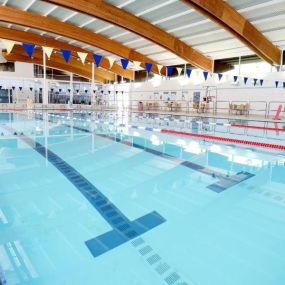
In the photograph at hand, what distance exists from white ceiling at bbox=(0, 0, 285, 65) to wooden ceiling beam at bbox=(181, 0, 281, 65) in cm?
18

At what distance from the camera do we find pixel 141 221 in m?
1.69

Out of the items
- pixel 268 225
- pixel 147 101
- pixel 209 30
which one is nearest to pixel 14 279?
pixel 268 225

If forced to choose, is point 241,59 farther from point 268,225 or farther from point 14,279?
point 14,279

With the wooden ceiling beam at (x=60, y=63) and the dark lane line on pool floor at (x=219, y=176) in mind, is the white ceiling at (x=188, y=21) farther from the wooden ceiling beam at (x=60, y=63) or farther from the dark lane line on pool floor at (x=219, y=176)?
the dark lane line on pool floor at (x=219, y=176)

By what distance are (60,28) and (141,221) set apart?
1083 centimetres

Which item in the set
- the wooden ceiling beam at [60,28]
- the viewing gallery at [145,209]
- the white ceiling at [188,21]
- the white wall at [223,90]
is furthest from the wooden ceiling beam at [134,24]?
the wooden ceiling beam at [60,28]

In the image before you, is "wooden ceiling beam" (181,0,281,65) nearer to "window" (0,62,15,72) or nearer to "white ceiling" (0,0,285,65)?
"white ceiling" (0,0,285,65)

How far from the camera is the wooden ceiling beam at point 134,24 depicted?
8.16 m

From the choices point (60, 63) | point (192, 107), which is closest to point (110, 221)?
point (192, 107)

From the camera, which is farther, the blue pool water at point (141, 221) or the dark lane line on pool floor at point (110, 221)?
the dark lane line on pool floor at point (110, 221)

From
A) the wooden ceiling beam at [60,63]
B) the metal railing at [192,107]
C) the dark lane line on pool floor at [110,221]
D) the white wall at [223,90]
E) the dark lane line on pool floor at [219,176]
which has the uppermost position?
the wooden ceiling beam at [60,63]

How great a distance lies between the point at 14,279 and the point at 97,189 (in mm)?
1186

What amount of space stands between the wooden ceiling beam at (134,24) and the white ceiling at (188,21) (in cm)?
20

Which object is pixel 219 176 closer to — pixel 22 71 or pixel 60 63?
pixel 60 63
